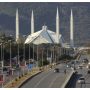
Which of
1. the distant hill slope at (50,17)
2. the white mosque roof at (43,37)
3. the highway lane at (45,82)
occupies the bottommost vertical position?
the highway lane at (45,82)

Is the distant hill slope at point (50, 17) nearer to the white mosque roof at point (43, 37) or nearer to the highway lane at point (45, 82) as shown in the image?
the white mosque roof at point (43, 37)

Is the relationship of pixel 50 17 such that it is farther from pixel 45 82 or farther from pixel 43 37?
pixel 45 82

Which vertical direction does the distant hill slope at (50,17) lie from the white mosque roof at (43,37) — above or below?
above

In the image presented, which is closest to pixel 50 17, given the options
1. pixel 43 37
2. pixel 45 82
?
pixel 43 37

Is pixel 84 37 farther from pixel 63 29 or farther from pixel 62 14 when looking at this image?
pixel 62 14

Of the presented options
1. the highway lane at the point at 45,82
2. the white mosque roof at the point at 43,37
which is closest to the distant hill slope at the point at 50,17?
the white mosque roof at the point at 43,37

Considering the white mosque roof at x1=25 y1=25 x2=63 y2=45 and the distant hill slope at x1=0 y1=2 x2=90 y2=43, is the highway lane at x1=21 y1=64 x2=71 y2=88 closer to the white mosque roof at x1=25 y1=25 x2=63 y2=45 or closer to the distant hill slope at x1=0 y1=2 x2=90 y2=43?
the white mosque roof at x1=25 y1=25 x2=63 y2=45

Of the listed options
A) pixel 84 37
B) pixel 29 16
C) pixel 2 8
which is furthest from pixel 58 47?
pixel 2 8

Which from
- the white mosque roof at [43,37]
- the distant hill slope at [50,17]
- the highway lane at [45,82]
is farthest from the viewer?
the distant hill slope at [50,17]

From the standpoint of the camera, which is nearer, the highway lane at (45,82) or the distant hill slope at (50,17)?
the highway lane at (45,82)

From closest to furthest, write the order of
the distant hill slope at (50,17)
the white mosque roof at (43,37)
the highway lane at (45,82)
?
the highway lane at (45,82) < the white mosque roof at (43,37) < the distant hill slope at (50,17)
